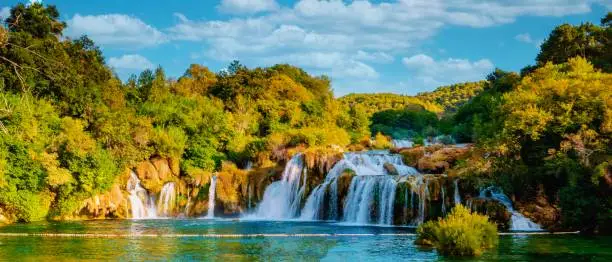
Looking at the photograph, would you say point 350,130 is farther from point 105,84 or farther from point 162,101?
point 105,84

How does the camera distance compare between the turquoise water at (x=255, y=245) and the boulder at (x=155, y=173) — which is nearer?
the turquoise water at (x=255, y=245)

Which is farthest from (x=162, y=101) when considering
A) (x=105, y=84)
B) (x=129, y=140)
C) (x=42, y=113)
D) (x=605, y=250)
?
(x=605, y=250)

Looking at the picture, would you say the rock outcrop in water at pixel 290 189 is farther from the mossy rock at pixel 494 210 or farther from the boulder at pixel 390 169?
the mossy rock at pixel 494 210

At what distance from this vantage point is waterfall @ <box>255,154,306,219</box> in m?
40.3

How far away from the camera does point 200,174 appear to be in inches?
1726

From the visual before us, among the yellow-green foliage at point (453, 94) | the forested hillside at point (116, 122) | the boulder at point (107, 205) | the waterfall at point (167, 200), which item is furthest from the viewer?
the yellow-green foliage at point (453, 94)

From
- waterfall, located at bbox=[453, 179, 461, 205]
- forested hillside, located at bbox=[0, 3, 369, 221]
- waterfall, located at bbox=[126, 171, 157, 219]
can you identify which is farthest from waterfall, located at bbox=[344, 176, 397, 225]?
waterfall, located at bbox=[126, 171, 157, 219]

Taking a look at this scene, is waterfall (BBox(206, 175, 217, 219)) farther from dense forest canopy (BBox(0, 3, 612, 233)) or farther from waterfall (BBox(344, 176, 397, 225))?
waterfall (BBox(344, 176, 397, 225))

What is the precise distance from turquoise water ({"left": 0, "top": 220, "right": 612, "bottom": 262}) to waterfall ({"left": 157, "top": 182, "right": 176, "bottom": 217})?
424 inches

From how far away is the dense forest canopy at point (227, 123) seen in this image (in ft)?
87.4

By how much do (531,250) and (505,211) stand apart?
8.56m

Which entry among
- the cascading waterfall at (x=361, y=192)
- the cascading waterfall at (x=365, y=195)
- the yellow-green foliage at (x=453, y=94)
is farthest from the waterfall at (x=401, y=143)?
the yellow-green foliage at (x=453, y=94)

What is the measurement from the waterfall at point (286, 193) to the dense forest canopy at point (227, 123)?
338 centimetres

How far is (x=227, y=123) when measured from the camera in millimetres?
49156
